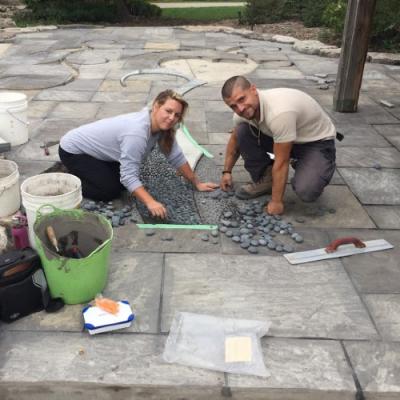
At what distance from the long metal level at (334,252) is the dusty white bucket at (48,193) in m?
1.50

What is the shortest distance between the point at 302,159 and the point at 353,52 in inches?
115

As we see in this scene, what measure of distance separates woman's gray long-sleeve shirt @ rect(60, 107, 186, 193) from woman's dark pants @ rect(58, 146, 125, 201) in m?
0.05

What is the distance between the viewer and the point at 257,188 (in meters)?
4.03

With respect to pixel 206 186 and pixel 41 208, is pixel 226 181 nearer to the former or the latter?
pixel 206 186

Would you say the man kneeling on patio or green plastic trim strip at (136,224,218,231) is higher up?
the man kneeling on patio

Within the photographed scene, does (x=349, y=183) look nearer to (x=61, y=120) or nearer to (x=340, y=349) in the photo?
(x=340, y=349)

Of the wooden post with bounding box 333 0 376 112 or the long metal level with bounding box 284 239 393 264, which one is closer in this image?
the long metal level with bounding box 284 239 393 264

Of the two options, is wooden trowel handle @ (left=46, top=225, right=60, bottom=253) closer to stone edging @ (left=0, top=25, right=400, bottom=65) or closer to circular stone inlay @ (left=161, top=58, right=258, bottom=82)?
circular stone inlay @ (left=161, top=58, right=258, bottom=82)

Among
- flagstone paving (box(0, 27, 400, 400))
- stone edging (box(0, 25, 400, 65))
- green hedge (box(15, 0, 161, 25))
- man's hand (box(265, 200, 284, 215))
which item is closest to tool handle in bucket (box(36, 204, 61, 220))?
flagstone paving (box(0, 27, 400, 400))

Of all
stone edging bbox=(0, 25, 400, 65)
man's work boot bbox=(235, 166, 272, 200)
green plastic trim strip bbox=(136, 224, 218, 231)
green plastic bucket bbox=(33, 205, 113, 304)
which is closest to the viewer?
green plastic bucket bbox=(33, 205, 113, 304)

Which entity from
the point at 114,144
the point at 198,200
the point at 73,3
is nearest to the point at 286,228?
the point at 198,200

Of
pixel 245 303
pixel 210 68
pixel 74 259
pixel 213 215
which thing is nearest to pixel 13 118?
pixel 213 215

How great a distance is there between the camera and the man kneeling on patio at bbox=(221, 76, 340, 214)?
340cm

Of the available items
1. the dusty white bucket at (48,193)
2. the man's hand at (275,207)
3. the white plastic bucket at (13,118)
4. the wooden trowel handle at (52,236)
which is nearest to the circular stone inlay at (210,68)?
the white plastic bucket at (13,118)
